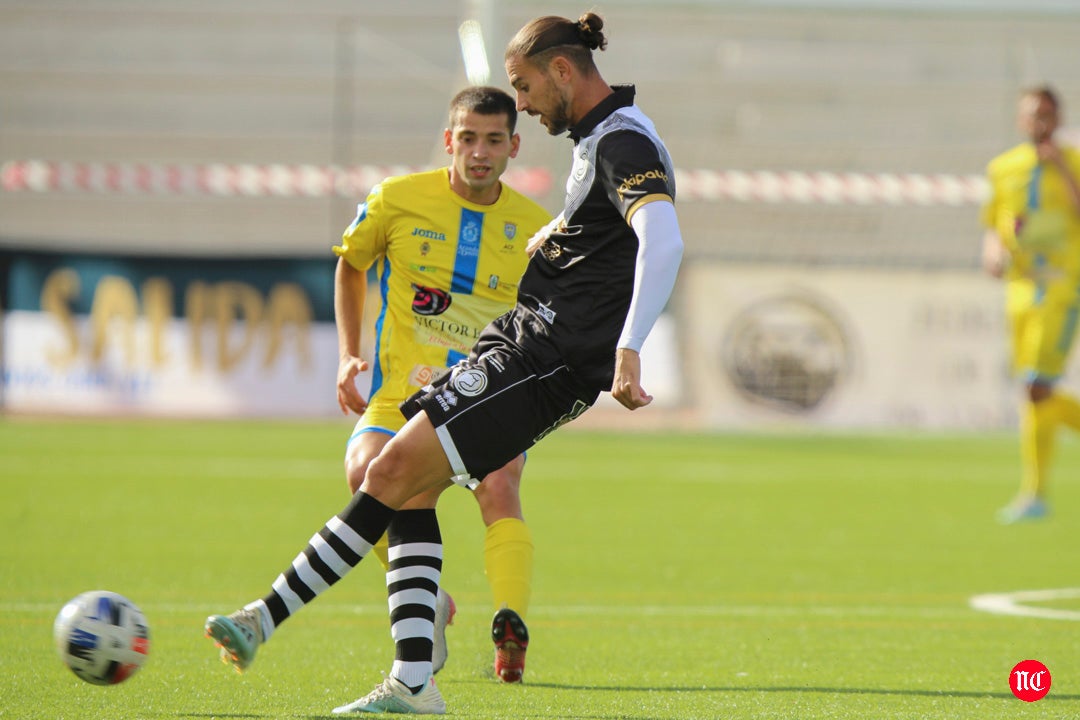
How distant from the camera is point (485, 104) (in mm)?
5344

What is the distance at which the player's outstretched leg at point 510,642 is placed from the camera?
513 centimetres

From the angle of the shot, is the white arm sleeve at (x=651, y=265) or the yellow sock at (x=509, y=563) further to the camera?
the yellow sock at (x=509, y=563)

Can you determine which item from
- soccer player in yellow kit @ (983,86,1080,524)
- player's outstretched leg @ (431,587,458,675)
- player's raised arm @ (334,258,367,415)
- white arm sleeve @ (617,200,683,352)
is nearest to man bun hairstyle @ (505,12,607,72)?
white arm sleeve @ (617,200,683,352)

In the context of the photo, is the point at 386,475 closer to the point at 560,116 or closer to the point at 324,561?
the point at 324,561

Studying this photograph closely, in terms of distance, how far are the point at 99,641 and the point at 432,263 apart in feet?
6.01

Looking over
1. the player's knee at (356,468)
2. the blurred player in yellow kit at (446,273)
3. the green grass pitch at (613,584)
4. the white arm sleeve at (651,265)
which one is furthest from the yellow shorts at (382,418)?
the white arm sleeve at (651,265)

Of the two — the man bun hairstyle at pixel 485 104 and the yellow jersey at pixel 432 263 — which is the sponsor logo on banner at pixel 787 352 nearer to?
the yellow jersey at pixel 432 263

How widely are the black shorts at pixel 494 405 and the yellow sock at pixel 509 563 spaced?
31.4 inches

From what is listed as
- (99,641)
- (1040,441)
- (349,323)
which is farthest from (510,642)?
(1040,441)

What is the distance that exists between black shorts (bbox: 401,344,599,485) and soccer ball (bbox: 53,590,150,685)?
987 mm

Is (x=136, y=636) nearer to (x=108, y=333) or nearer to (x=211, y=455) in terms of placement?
(x=211, y=455)

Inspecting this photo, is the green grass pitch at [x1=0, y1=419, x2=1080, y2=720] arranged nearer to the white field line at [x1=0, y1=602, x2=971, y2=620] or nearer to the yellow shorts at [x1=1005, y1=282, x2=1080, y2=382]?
the white field line at [x1=0, y1=602, x2=971, y2=620]

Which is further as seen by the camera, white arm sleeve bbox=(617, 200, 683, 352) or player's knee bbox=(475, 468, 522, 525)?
player's knee bbox=(475, 468, 522, 525)

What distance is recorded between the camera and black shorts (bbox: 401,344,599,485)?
4598 mm
